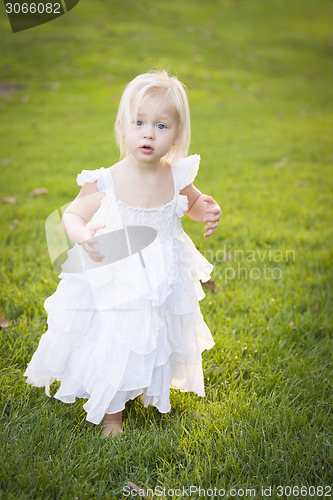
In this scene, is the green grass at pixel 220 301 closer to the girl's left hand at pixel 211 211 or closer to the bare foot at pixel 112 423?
the bare foot at pixel 112 423

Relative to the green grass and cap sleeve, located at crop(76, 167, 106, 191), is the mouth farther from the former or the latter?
the green grass

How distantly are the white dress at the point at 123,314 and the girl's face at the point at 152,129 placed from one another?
0.58 feet

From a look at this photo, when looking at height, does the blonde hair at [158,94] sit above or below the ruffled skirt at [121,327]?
above

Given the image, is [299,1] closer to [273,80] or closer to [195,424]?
[273,80]

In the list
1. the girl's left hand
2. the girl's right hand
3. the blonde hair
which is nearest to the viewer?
the girl's right hand

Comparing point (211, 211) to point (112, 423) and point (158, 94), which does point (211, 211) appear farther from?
point (112, 423)

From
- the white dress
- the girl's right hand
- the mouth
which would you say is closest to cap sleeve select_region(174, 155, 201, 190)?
the white dress

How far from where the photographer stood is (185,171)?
2152 mm

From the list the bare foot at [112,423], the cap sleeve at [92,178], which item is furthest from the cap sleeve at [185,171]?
the bare foot at [112,423]

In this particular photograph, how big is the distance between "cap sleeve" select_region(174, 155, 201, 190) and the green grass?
0.43 m

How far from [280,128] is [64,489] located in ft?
24.6

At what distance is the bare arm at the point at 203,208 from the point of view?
85.7 inches

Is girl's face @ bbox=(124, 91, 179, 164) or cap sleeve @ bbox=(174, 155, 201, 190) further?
cap sleeve @ bbox=(174, 155, 201, 190)

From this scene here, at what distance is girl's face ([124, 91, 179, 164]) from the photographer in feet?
6.31
